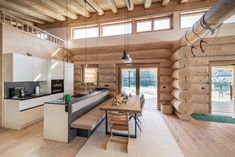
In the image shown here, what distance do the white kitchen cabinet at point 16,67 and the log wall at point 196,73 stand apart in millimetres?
5276

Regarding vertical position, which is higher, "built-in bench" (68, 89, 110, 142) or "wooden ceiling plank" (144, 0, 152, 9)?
"wooden ceiling plank" (144, 0, 152, 9)

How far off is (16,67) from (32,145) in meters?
2.30

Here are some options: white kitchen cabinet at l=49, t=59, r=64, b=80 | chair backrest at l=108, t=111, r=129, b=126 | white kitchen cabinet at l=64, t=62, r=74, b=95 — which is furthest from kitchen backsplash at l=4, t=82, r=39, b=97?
chair backrest at l=108, t=111, r=129, b=126

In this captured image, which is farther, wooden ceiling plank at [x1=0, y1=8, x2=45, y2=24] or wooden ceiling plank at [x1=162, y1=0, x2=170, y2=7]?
wooden ceiling plank at [x1=0, y1=8, x2=45, y2=24]

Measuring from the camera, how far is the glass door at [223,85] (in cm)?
563

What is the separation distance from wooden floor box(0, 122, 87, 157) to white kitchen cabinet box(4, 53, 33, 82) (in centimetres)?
154

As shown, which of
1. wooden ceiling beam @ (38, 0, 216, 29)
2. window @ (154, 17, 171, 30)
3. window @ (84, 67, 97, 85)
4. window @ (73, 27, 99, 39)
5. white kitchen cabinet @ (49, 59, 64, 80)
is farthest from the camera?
window @ (84, 67, 97, 85)

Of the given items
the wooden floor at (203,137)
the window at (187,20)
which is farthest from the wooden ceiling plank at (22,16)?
the wooden floor at (203,137)

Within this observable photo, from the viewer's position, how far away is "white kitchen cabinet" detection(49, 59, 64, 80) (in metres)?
4.98

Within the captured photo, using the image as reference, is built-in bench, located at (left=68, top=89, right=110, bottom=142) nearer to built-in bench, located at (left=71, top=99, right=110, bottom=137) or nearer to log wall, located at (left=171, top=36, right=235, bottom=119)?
built-in bench, located at (left=71, top=99, right=110, bottom=137)

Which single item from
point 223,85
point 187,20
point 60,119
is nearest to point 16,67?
point 60,119

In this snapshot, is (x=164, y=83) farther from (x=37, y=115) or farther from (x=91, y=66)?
(x=37, y=115)

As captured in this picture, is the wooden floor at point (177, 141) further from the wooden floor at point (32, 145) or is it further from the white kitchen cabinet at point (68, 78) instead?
the white kitchen cabinet at point (68, 78)

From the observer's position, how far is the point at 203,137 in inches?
130
